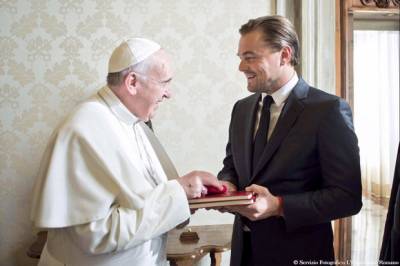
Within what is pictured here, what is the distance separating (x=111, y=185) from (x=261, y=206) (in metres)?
0.55

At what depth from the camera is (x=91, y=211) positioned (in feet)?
4.69

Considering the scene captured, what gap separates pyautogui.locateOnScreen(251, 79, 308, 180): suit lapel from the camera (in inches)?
69.4

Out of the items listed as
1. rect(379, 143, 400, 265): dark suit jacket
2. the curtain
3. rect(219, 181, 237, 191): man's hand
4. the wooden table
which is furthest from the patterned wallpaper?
the curtain

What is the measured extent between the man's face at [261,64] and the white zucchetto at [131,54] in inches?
16.6

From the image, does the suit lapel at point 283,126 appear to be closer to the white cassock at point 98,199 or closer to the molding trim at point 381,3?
the white cassock at point 98,199

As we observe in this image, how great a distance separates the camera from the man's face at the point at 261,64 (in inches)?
73.5

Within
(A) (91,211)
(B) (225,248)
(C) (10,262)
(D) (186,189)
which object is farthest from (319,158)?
(C) (10,262)

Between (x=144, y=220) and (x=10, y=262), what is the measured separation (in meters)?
2.24

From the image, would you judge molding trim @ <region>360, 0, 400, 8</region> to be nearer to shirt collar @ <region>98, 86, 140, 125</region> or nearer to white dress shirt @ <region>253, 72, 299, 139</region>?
white dress shirt @ <region>253, 72, 299, 139</region>

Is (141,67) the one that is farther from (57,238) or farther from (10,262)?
(10,262)

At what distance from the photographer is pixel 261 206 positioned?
165cm

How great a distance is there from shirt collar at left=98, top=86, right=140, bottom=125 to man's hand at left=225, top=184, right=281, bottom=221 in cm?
51

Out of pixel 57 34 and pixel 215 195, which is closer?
pixel 215 195

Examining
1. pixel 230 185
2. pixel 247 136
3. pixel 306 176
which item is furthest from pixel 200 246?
pixel 306 176
